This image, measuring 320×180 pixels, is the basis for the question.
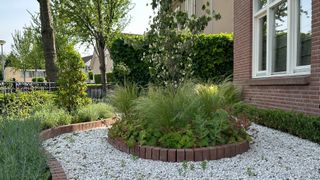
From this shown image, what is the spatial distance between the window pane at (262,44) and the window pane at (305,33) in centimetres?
144

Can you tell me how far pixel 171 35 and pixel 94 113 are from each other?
237cm

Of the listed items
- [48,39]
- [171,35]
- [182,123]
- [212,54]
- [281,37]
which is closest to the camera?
[182,123]

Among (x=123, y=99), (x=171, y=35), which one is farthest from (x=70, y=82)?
(x=171, y=35)

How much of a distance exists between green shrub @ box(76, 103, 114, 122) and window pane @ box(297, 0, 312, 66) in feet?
12.4

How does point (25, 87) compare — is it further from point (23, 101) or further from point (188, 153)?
point (188, 153)

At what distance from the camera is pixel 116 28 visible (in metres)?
18.7

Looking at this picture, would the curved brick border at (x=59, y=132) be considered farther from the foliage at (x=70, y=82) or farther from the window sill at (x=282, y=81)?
the window sill at (x=282, y=81)

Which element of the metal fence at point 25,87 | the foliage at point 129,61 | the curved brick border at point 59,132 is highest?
the foliage at point 129,61

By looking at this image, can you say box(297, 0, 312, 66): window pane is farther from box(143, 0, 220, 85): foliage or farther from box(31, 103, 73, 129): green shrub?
box(31, 103, 73, 129): green shrub

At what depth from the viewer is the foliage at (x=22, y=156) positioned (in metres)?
2.45

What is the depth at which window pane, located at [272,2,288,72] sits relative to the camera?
5855mm

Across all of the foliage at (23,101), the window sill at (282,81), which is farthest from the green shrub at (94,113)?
the window sill at (282,81)

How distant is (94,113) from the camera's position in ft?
21.2

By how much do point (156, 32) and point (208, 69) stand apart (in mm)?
4539
